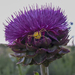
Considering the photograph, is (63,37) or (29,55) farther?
(63,37)

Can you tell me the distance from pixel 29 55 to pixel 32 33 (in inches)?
9.8

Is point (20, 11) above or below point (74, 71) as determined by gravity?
above

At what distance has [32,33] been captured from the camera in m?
1.67

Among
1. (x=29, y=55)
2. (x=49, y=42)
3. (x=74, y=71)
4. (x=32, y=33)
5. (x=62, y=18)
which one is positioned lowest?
(x=74, y=71)

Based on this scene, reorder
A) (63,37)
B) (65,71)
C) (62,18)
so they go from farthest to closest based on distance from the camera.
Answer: (65,71) < (62,18) < (63,37)

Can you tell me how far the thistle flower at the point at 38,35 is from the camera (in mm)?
1585

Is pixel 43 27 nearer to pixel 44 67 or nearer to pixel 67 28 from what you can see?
pixel 67 28

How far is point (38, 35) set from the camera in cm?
162

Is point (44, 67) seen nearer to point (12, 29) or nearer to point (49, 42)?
point (49, 42)

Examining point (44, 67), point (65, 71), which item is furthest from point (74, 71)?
point (44, 67)

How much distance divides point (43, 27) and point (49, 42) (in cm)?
18

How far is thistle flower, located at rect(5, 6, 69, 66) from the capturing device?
1.58 metres

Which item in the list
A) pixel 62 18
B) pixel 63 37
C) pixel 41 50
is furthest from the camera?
pixel 62 18

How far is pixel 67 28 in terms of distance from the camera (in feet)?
5.69
